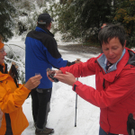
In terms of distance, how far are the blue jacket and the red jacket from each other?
0.92 meters

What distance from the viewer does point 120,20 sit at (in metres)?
12.7

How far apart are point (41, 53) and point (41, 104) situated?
0.97m

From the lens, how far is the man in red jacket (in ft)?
4.37

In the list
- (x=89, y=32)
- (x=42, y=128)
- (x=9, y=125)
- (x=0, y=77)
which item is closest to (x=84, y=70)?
(x=0, y=77)

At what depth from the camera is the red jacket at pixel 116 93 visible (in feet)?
4.36

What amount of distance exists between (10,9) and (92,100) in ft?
26.1

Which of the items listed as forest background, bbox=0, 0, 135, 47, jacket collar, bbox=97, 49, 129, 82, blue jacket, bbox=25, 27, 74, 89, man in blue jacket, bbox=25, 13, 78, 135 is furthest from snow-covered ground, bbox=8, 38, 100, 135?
forest background, bbox=0, 0, 135, 47

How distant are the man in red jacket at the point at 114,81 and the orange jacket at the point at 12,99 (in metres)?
0.53

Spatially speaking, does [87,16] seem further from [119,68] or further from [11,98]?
[11,98]

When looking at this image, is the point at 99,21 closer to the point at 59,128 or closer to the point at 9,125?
the point at 59,128

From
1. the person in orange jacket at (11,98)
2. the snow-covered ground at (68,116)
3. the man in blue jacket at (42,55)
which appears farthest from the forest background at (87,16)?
the person in orange jacket at (11,98)

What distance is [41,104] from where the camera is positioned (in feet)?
8.45

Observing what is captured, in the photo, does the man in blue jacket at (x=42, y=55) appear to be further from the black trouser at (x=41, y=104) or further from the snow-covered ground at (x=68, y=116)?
the snow-covered ground at (x=68, y=116)

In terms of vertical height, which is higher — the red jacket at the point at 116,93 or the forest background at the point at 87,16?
the forest background at the point at 87,16
